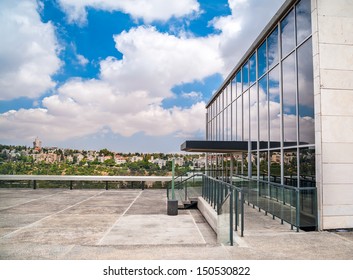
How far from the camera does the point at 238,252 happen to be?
17.8 ft

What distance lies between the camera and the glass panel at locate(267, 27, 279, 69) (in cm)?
1060

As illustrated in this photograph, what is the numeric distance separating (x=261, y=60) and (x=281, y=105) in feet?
10.0

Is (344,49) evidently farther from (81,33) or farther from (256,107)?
(81,33)

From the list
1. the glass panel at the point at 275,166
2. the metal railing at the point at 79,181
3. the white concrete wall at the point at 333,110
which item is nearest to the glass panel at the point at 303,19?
the white concrete wall at the point at 333,110

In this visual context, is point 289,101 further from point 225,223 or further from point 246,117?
point 225,223

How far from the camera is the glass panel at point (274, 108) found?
34.2 ft

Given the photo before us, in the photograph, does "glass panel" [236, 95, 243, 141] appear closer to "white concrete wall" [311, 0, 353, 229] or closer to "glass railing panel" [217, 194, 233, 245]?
"white concrete wall" [311, 0, 353, 229]

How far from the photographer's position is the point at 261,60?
12.1 m

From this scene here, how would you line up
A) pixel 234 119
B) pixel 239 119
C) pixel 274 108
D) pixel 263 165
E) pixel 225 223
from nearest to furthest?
pixel 225 223
pixel 274 108
pixel 263 165
pixel 239 119
pixel 234 119

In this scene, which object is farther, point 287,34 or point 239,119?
point 239,119

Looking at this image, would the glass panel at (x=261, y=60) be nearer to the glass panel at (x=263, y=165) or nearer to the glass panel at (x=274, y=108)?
the glass panel at (x=274, y=108)

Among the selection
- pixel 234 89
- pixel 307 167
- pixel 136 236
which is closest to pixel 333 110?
pixel 307 167

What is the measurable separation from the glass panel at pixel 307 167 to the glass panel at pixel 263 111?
3036 mm

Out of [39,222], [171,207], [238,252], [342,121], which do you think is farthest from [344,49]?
[39,222]
